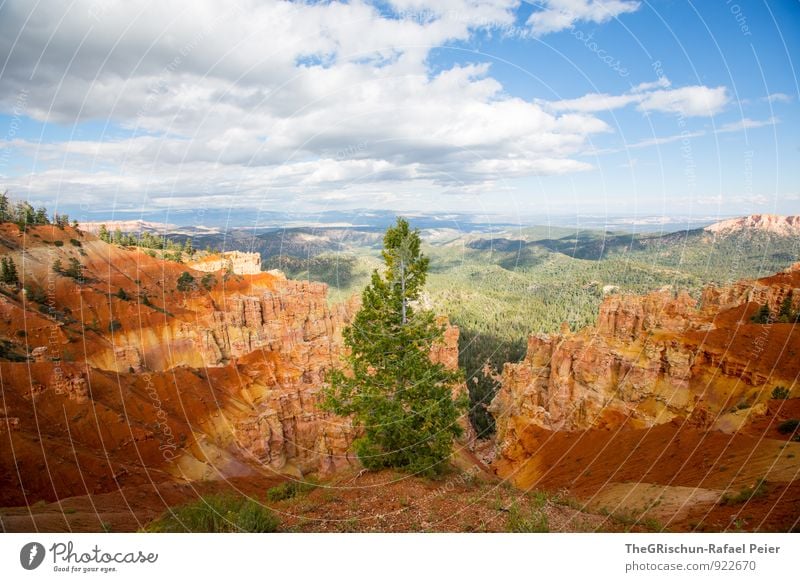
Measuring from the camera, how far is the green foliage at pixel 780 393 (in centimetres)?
2319

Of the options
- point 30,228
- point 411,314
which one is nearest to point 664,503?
Answer: point 411,314

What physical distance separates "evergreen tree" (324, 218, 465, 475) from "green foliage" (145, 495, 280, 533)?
4.74m

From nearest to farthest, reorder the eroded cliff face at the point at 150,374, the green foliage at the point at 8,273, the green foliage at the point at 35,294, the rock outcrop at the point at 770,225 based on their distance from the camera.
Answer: the eroded cliff face at the point at 150,374 → the green foliage at the point at 8,273 → the green foliage at the point at 35,294 → the rock outcrop at the point at 770,225

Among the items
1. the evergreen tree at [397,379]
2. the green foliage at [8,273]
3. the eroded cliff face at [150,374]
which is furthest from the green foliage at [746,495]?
the green foliage at [8,273]

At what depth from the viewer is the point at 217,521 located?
9.20 metres

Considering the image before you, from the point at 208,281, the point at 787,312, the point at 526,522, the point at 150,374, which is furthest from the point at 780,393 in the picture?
the point at 208,281

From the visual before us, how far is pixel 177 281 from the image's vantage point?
63062 mm

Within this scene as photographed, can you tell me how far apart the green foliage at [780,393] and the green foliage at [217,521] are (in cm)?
2857

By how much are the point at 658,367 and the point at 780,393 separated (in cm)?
1306

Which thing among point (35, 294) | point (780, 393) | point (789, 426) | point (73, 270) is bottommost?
point (780, 393)

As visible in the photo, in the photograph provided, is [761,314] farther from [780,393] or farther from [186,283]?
[186,283]

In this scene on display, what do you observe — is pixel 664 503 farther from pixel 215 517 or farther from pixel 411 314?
pixel 215 517

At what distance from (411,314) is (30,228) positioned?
6634 centimetres

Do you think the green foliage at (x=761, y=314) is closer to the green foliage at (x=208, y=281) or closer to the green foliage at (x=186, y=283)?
the green foliage at (x=186, y=283)
